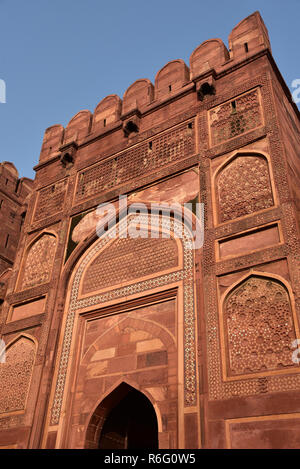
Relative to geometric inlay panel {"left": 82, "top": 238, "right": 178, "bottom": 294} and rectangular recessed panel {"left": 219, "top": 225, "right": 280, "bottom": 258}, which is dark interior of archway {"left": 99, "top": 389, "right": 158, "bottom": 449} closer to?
geometric inlay panel {"left": 82, "top": 238, "right": 178, "bottom": 294}

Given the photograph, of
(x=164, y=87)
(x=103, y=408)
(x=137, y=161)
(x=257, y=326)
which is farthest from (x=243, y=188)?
(x=103, y=408)

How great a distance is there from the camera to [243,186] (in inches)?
221

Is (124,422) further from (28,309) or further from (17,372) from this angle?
(28,309)

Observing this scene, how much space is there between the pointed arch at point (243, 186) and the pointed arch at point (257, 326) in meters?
0.91

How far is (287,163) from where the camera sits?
17.6 feet

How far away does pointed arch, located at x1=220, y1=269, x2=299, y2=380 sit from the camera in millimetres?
4293

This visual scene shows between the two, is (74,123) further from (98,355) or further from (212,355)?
(212,355)

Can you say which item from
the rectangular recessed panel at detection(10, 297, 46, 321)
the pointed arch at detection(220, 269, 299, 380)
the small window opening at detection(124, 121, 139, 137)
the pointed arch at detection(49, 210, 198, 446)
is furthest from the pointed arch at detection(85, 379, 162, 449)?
the small window opening at detection(124, 121, 139, 137)

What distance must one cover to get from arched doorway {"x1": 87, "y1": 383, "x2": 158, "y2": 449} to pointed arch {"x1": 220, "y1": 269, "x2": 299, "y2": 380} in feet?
4.32

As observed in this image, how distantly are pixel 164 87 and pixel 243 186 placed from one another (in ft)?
9.67

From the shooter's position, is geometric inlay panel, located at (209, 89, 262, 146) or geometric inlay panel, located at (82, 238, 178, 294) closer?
geometric inlay panel, located at (82, 238, 178, 294)

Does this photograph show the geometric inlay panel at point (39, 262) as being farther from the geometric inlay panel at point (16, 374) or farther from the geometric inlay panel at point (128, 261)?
the geometric inlay panel at point (16, 374)
